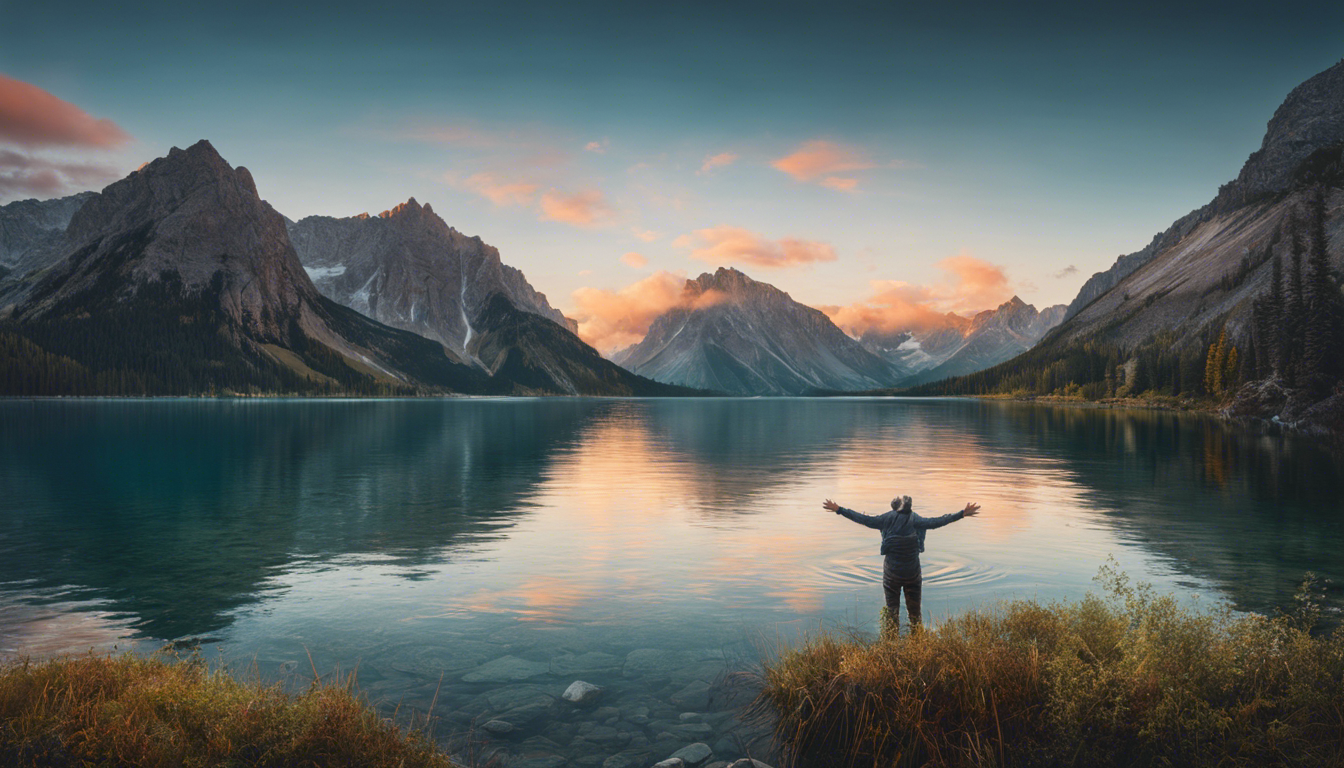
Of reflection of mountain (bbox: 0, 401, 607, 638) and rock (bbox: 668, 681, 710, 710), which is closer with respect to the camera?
rock (bbox: 668, 681, 710, 710)

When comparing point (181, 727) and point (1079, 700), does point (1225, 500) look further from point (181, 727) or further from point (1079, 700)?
point (181, 727)

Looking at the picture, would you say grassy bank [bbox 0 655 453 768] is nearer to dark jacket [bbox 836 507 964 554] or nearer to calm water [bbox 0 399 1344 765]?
calm water [bbox 0 399 1344 765]

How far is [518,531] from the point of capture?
3778 centimetres

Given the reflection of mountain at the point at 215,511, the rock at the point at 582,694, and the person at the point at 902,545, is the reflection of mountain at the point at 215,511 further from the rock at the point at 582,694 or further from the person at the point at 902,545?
the person at the point at 902,545

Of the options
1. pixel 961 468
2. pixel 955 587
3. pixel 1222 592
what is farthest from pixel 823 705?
pixel 961 468

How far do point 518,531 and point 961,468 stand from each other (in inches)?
1689

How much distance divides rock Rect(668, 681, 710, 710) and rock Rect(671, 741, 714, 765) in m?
2.13

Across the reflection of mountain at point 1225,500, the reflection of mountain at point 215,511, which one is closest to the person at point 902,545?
the reflection of mountain at point 1225,500

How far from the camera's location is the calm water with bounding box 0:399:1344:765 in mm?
Result: 18266

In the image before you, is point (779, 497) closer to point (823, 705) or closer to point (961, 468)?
point (961, 468)

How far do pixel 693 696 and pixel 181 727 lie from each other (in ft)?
31.5

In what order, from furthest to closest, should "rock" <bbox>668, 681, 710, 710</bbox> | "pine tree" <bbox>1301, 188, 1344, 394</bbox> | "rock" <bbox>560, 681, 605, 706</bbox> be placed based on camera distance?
"pine tree" <bbox>1301, 188, 1344, 394</bbox>
"rock" <bbox>560, 681, 605, 706</bbox>
"rock" <bbox>668, 681, 710, 710</bbox>

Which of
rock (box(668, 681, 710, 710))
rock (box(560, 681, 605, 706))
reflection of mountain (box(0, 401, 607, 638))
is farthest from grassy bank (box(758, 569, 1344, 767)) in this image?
reflection of mountain (box(0, 401, 607, 638))

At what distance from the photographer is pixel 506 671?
18344 millimetres
